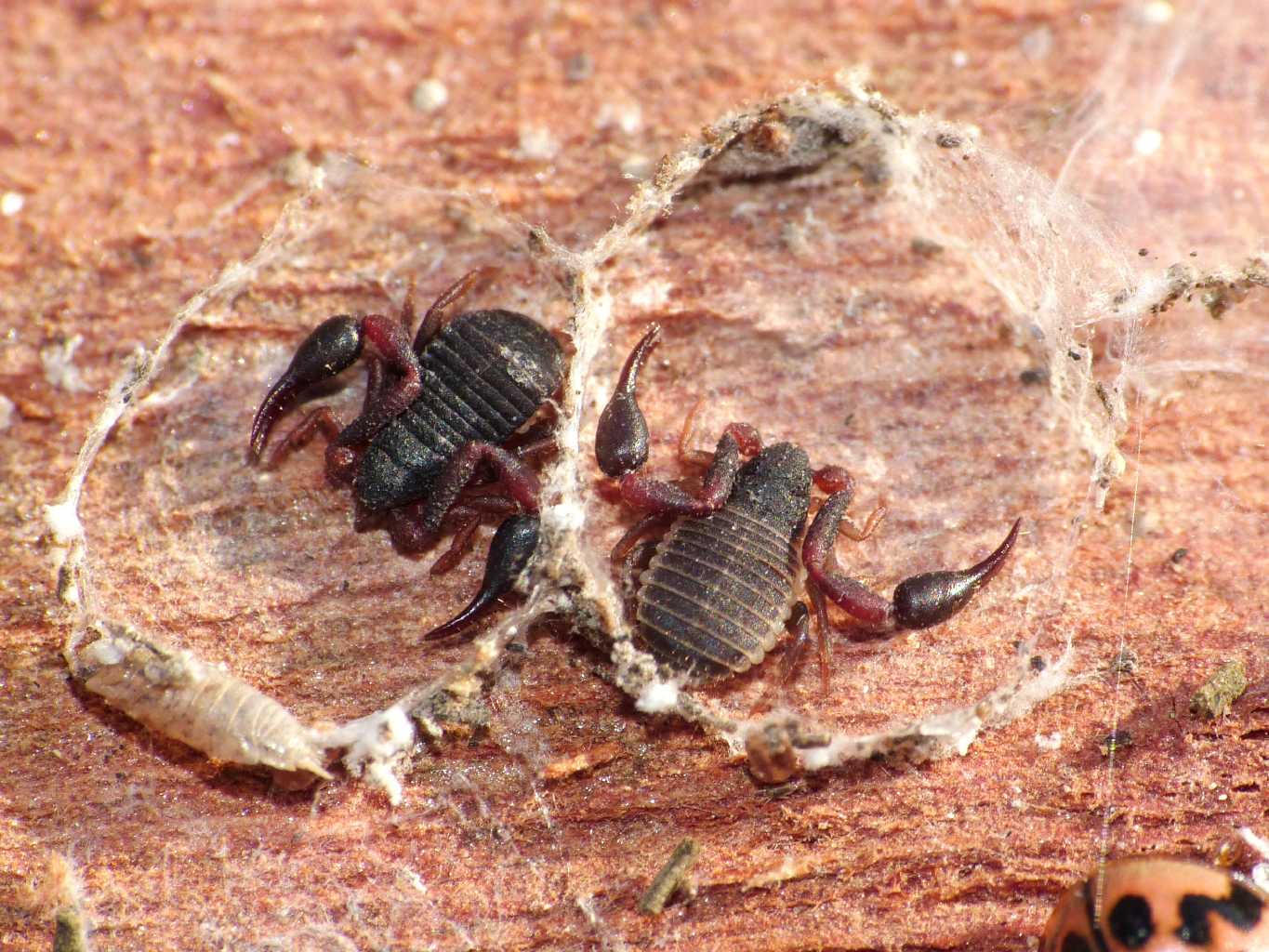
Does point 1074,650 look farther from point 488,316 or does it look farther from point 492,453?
point 488,316

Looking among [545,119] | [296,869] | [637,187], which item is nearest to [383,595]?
[296,869]

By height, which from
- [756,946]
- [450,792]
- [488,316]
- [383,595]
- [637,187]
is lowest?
[756,946]

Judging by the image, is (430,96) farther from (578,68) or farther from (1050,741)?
(1050,741)

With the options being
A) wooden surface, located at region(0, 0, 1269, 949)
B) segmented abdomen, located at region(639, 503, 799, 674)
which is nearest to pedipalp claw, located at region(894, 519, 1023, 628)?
wooden surface, located at region(0, 0, 1269, 949)

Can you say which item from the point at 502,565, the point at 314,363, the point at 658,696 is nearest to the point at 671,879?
the point at 658,696

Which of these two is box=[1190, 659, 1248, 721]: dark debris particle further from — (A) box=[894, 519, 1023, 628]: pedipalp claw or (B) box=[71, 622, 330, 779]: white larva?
(B) box=[71, 622, 330, 779]: white larva

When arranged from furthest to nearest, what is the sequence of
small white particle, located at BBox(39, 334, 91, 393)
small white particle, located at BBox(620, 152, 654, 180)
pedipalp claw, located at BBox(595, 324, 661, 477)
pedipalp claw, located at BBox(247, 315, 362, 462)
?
small white particle, located at BBox(620, 152, 654, 180)
small white particle, located at BBox(39, 334, 91, 393)
pedipalp claw, located at BBox(247, 315, 362, 462)
pedipalp claw, located at BBox(595, 324, 661, 477)
